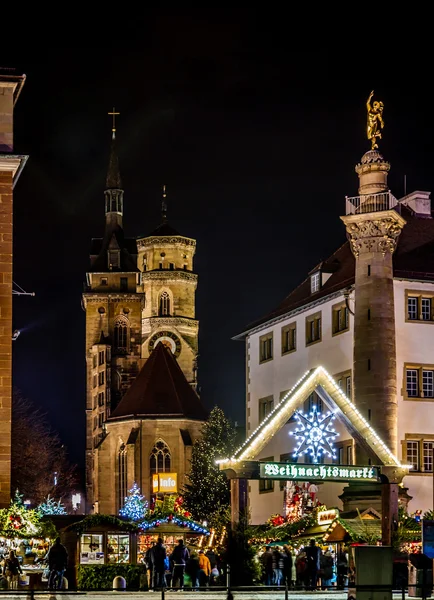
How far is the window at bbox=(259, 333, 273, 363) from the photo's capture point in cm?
7006

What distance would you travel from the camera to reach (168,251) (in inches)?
5497

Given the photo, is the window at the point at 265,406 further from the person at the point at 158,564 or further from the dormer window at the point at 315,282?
the person at the point at 158,564

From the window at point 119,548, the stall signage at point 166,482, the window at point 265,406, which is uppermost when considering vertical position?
the window at point 265,406

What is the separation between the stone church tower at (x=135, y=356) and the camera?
99.4 metres

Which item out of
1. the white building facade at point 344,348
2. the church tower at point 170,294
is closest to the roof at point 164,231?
the church tower at point 170,294

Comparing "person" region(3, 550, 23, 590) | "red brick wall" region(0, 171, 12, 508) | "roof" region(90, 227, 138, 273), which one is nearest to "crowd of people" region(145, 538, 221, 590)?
"person" region(3, 550, 23, 590)

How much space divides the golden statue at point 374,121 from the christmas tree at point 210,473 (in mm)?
34920

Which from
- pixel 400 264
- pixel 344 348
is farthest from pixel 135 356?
pixel 400 264

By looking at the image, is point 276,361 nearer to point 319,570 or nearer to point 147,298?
point 319,570

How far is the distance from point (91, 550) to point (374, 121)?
19258 millimetres

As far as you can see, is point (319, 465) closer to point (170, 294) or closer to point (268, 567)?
point (268, 567)

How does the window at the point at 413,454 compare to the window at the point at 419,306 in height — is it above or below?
below

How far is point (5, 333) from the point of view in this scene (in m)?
43.3

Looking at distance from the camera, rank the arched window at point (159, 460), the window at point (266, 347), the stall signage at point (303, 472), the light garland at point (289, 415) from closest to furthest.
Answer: the stall signage at point (303, 472) < the light garland at point (289, 415) < the window at point (266, 347) < the arched window at point (159, 460)
